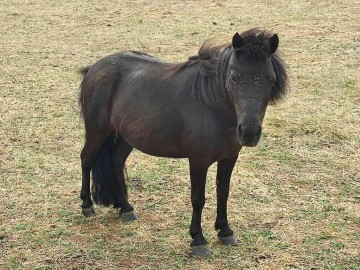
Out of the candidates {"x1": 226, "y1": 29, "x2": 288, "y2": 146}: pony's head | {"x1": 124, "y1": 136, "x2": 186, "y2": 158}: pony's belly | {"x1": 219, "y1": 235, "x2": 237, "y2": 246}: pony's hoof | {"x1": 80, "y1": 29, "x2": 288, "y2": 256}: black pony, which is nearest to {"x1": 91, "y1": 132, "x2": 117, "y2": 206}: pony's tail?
{"x1": 80, "y1": 29, "x2": 288, "y2": 256}: black pony

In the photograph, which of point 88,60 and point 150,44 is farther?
point 150,44

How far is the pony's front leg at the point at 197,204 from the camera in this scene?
3931 millimetres

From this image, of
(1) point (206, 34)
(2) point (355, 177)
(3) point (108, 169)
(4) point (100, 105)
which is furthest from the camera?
(1) point (206, 34)

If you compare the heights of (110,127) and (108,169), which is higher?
(110,127)

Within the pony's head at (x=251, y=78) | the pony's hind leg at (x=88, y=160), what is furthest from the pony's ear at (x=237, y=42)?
the pony's hind leg at (x=88, y=160)

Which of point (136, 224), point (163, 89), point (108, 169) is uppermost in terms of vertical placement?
point (163, 89)

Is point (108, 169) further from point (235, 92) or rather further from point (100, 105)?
point (235, 92)

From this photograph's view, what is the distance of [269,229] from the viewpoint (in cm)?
454

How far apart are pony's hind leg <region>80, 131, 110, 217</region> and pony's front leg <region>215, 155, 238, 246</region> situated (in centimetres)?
112

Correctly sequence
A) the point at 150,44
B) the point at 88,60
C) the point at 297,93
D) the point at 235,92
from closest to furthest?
the point at 235,92
the point at 297,93
the point at 88,60
the point at 150,44

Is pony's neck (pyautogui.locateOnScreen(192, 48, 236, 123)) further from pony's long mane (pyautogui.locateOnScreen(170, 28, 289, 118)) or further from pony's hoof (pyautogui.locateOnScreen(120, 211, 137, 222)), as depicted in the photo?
pony's hoof (pyautogui.locateOnScreen(120, 211, 137, 222))

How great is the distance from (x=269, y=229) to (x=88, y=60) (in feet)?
22.0

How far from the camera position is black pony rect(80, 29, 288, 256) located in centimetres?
338

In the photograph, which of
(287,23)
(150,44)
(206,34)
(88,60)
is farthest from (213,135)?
(287,23)
